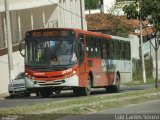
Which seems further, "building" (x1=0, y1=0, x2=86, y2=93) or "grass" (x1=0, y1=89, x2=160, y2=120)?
"building" (x1=0, y1=0, x2=86, y2=93)

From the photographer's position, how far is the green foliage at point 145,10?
103 feet

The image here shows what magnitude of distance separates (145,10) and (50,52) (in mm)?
5840

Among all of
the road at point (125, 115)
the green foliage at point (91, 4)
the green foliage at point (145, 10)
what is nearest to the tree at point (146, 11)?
the green foliage at point (145, 10)

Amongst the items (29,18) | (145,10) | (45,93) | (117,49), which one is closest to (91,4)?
(29,18)

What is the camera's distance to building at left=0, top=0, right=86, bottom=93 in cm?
4584

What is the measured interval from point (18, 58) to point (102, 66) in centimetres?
1462

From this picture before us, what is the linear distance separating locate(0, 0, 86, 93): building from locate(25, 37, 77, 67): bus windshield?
14.5 m

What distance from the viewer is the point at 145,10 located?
104 feet

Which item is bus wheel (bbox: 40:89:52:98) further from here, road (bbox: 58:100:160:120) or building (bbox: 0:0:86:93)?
building (bbox: 0:0:86:93)

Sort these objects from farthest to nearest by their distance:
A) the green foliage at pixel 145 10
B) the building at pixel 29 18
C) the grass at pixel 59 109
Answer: the building at pixel 29 18
the green foliage at pixel 145 10
the grass at pixel 59 109

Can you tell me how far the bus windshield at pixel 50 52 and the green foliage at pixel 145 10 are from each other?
14.5 ft

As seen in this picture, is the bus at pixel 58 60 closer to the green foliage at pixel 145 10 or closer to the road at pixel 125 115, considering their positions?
the green foliage at pixel 145 10

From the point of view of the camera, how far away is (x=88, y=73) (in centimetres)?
3044

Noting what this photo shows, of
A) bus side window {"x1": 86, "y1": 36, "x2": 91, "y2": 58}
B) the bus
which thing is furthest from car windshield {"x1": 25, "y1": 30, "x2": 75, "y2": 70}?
bus side window {"x1": 86, "y1": 36, "x2": 91, "y2": 58}
